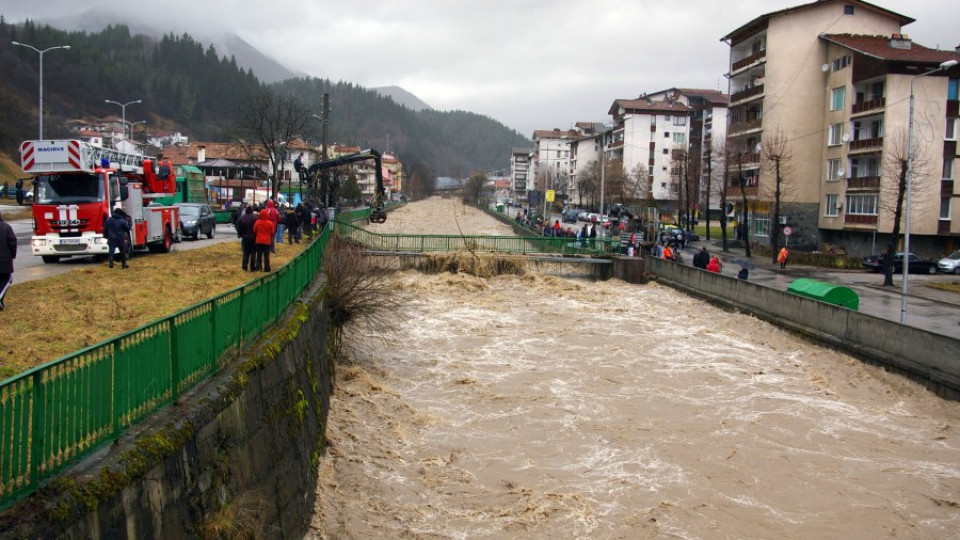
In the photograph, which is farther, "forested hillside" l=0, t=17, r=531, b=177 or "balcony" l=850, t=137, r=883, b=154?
"forested hillside" l=0, t=17, r=531, b=177

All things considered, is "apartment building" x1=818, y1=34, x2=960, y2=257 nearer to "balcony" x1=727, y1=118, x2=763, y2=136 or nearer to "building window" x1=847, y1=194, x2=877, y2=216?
"building window" x1=847, y1=194, x2=877, y2=216

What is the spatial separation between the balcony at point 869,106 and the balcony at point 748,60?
933cm

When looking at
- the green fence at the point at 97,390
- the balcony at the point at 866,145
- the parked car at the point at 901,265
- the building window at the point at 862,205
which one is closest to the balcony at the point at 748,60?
the balcony at the point at 866,145

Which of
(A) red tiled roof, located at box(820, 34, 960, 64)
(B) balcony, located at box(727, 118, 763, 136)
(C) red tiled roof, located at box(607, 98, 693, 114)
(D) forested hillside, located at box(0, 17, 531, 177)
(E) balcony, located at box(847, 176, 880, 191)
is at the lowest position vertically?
(E) balcony, located at box(847, 176, 880, 191)

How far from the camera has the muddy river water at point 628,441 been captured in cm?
1149

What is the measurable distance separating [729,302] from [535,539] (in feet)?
70.7

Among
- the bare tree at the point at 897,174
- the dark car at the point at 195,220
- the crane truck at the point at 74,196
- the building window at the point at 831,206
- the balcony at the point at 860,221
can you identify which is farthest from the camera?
the building window at the point at 831,206

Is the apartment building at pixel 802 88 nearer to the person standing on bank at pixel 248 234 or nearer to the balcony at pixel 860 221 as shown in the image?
the balcony at pixel 860 221

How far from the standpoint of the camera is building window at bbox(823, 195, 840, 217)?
5193 centimetres

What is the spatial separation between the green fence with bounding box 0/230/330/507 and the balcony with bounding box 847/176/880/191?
154 feet

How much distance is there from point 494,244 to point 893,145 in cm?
2459

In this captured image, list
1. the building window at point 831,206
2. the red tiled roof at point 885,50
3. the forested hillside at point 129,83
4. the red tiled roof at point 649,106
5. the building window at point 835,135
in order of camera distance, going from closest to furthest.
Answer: the red tiled roof at point 885,50
the building window at point 835,135
the building window at point 831,206
the red tiled roof at point 649,106
the forested hillside at point 129,83

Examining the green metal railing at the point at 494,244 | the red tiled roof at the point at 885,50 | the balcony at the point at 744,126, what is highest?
the red tiled roof at the point at 885,50

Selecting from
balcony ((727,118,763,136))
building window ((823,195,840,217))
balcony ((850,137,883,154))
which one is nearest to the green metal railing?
balcony ((850,137,883,154))
